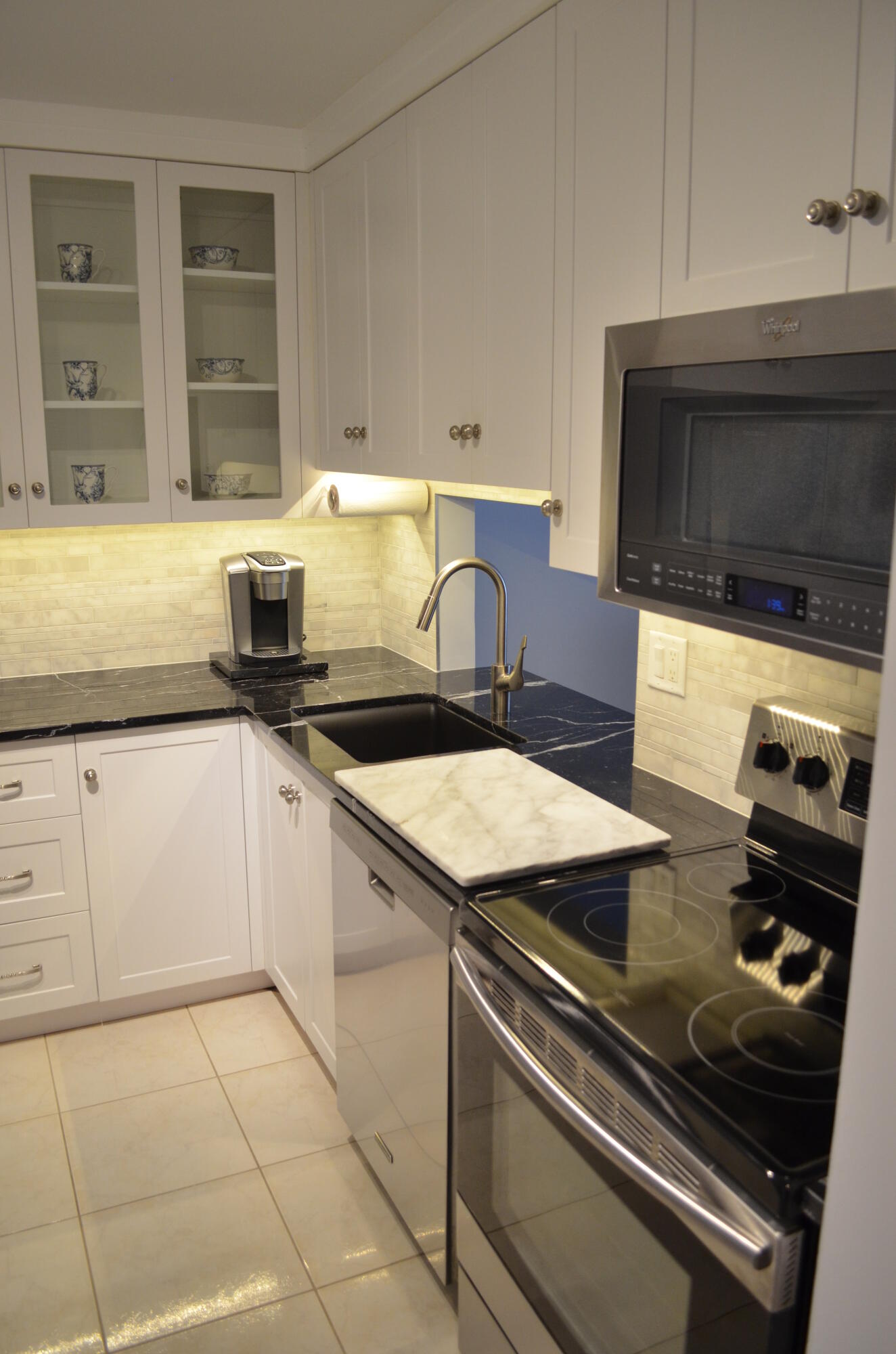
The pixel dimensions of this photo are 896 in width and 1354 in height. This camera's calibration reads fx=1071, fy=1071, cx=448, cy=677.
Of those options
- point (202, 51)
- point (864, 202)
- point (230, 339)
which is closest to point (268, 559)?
point (230, 339)

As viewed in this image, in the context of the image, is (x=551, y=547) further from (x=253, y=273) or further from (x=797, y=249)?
(x=253, y=273)

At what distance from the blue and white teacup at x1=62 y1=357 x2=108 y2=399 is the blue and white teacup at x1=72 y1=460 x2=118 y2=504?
0.18 m

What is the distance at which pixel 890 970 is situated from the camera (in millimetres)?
676

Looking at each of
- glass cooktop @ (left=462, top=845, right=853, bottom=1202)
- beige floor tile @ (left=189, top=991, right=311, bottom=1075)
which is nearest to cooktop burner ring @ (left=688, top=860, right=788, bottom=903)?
glass cooktop @ (left=462, top=845, right=853, bottom=1202)

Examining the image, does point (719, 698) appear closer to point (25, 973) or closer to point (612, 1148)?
point (612, 1148)

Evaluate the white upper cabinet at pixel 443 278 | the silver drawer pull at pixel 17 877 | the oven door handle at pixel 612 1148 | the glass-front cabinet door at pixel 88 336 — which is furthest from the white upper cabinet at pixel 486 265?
the silver drawer pull at pixel 17 877

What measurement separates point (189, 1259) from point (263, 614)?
1.63 metres

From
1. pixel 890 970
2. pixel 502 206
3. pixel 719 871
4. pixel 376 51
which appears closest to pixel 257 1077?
pixel 719 871

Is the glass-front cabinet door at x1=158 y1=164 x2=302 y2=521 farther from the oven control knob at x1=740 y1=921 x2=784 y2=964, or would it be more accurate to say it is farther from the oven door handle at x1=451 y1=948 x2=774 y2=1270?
the oven control knob at x1=740 y1=921 x2=784 y2=964

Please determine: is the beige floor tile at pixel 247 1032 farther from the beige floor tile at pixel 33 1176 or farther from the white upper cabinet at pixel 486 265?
the white upper cabinet at pixel 486 265

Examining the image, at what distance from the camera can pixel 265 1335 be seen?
1.86m

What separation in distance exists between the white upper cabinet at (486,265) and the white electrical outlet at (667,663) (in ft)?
1.22

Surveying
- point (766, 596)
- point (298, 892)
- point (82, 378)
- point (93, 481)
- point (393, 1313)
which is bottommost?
point (393, 1313)

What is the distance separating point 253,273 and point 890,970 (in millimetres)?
2728
